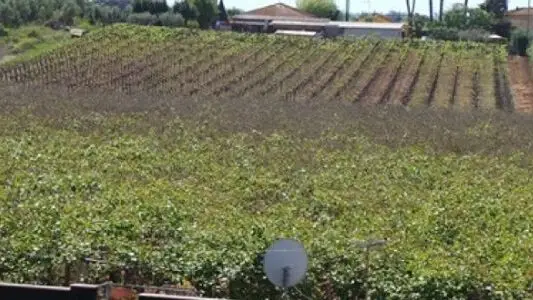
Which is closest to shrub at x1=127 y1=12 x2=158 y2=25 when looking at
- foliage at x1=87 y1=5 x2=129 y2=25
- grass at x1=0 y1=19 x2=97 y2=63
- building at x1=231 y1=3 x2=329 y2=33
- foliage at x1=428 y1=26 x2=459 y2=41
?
foliage at x1=87 y1=5 x2=129 y2=25

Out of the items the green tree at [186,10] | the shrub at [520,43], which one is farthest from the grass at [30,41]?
the shrub at [520,43]

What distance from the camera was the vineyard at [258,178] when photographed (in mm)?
10703

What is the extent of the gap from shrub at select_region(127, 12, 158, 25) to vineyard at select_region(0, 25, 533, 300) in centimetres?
1749

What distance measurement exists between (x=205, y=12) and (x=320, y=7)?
40.5 metres

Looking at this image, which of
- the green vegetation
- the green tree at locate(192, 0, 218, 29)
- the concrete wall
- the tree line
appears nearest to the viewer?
the green vegetation

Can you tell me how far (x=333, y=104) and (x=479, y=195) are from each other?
1668cm

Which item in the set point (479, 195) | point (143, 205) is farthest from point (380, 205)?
point (143, 205)

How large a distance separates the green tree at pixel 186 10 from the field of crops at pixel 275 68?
45.1 feet

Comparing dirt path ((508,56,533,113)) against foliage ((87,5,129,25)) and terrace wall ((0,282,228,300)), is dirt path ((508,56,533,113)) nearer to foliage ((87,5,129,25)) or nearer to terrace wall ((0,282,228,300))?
foliage ((87,5,129,25))

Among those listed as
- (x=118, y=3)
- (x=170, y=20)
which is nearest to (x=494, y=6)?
(x=118, y=3)

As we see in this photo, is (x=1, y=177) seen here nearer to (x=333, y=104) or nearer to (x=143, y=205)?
(x=143, y=205)

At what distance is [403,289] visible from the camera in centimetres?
1030

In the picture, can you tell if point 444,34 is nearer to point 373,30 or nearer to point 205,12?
point 373,30

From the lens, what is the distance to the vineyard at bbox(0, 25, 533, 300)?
10.7m
